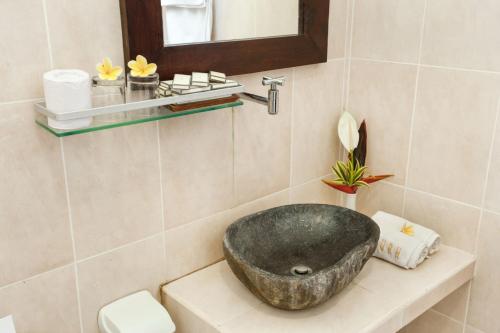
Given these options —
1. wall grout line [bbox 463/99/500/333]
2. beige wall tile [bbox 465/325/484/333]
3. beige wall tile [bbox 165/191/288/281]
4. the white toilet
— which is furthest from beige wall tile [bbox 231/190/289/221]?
beige wall tile [bbox 465/325/484/333]

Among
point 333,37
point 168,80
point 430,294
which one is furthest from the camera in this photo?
point 333,37

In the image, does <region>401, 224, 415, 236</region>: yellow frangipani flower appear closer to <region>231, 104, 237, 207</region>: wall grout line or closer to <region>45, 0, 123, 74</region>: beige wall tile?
<region>231, 104, 237, 207</region>: wall grout line

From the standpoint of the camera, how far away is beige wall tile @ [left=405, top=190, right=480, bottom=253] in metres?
1.63

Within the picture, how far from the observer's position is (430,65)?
5.30 feet

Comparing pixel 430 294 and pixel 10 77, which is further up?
pixel 10 77

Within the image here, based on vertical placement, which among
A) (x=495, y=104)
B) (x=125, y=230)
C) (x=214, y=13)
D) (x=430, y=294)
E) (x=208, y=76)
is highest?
(x=214, y=13)

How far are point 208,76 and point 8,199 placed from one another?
1.82ft

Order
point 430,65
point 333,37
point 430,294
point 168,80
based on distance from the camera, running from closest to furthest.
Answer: point 168,80, point 430,294, point 430,65, point 333,37

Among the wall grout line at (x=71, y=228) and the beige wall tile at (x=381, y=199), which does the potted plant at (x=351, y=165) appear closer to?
the beige wall tile at (x=381, y=199)

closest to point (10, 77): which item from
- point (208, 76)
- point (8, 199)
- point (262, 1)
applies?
point (8, 199)

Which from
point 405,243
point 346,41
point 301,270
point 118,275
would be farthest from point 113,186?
point 346,41

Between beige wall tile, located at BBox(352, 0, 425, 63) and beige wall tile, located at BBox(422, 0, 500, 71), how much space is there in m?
0.04

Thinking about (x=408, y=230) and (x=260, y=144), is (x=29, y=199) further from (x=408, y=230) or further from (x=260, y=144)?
(x=408, y=230)

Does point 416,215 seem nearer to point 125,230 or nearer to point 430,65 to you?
point 430,65
